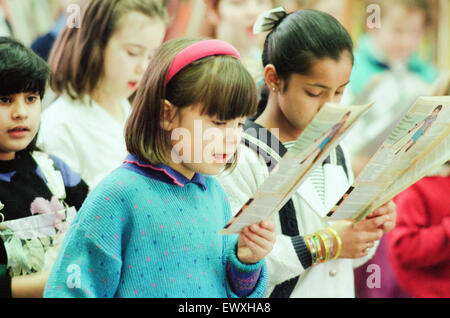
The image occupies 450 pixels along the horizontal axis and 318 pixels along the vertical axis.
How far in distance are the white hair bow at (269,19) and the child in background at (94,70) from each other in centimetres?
41

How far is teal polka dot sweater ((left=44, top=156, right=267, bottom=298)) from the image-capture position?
1.20m

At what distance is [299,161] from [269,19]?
0.60 meters

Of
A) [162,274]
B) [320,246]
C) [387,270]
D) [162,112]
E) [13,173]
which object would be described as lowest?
[387,270]

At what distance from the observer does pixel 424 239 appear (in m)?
2.17

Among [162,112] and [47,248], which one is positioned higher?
[162,112]

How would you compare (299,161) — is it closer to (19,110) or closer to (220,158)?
(220,158)

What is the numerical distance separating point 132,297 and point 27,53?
24.8 inches

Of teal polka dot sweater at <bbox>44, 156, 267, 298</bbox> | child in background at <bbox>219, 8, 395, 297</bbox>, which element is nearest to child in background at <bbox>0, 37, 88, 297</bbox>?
teal polka dot sweater at <bbox>44, 156, 267, 298</bbox>

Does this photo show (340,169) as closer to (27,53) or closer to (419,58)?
(27,53)

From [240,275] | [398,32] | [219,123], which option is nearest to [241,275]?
[240,275]

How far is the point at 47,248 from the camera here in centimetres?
151

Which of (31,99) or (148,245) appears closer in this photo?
(148,245)

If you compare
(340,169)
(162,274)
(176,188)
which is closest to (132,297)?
(162,274)

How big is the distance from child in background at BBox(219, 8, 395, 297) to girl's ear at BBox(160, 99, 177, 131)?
0.36 m
